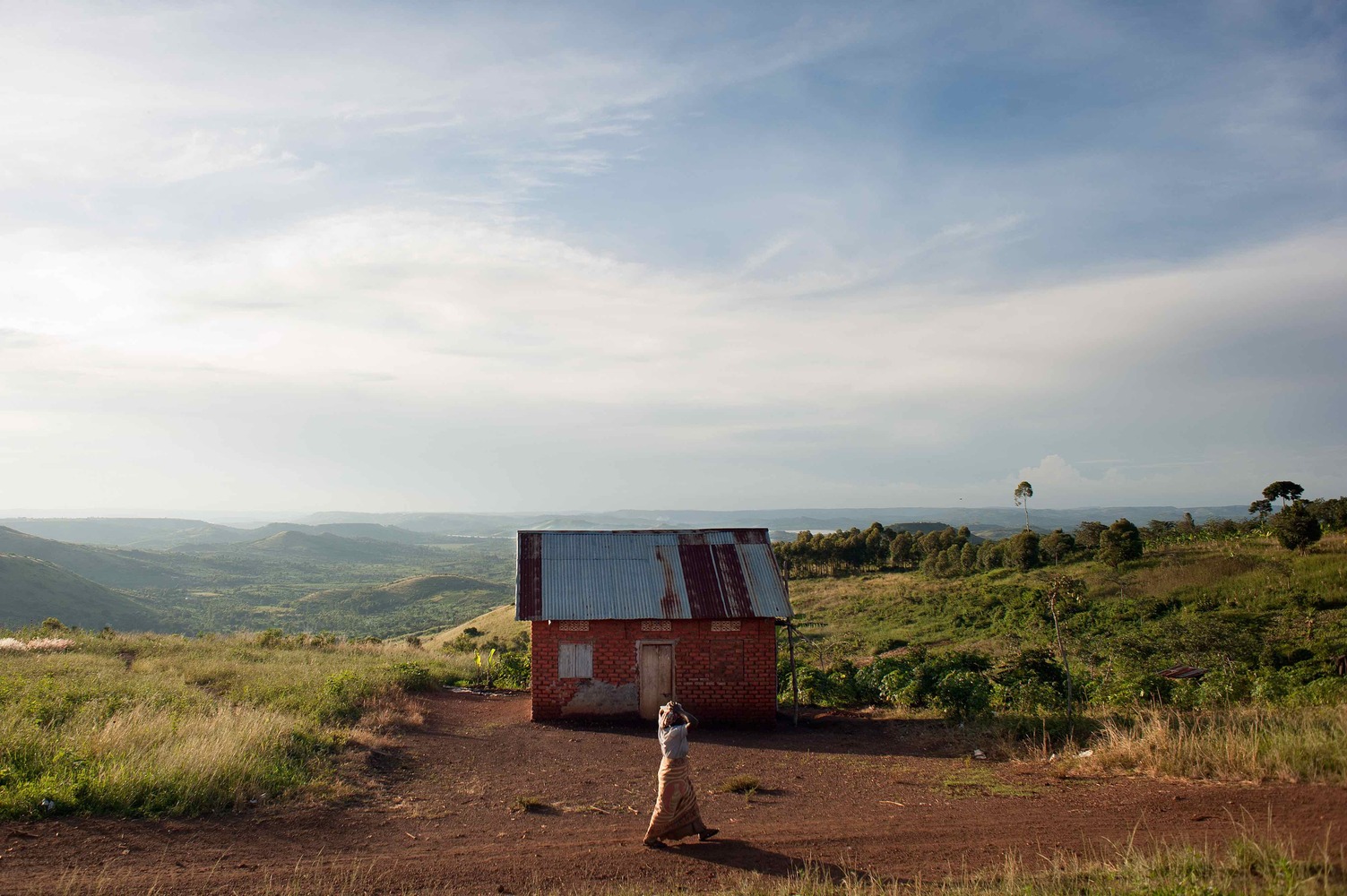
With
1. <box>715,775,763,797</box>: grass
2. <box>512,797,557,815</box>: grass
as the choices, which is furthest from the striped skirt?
<box>715,775,763,797</box>: grass

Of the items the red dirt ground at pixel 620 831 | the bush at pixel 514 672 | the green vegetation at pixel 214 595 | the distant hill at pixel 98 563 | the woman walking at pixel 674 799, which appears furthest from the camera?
the distant hill at pixel 98 563

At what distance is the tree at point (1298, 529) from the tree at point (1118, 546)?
6.48m

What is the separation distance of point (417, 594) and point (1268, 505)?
99337 mm

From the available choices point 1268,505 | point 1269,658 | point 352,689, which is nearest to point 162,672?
point 352,689

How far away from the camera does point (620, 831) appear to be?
9.64 m

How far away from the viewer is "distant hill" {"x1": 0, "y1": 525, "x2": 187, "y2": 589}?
127438 millimetres

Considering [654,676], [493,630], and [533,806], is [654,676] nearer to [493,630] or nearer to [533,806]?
[533,806]

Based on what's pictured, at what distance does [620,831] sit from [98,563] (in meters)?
161

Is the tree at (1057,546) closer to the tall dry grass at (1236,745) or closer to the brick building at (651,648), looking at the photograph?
the brick building at (651,648)

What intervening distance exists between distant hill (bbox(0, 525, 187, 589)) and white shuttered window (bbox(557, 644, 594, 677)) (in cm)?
13516

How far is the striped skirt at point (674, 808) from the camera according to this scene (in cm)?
882

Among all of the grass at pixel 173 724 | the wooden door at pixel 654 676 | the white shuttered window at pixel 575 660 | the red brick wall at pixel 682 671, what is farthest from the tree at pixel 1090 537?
the grass at pixel 173 724

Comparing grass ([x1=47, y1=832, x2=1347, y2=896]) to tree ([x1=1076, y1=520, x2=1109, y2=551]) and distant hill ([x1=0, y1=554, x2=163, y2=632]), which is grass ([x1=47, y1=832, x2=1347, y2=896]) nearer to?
tree ([x1=1076, y1=520, x2=1109, y2=551])

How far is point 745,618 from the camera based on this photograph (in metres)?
17.6
